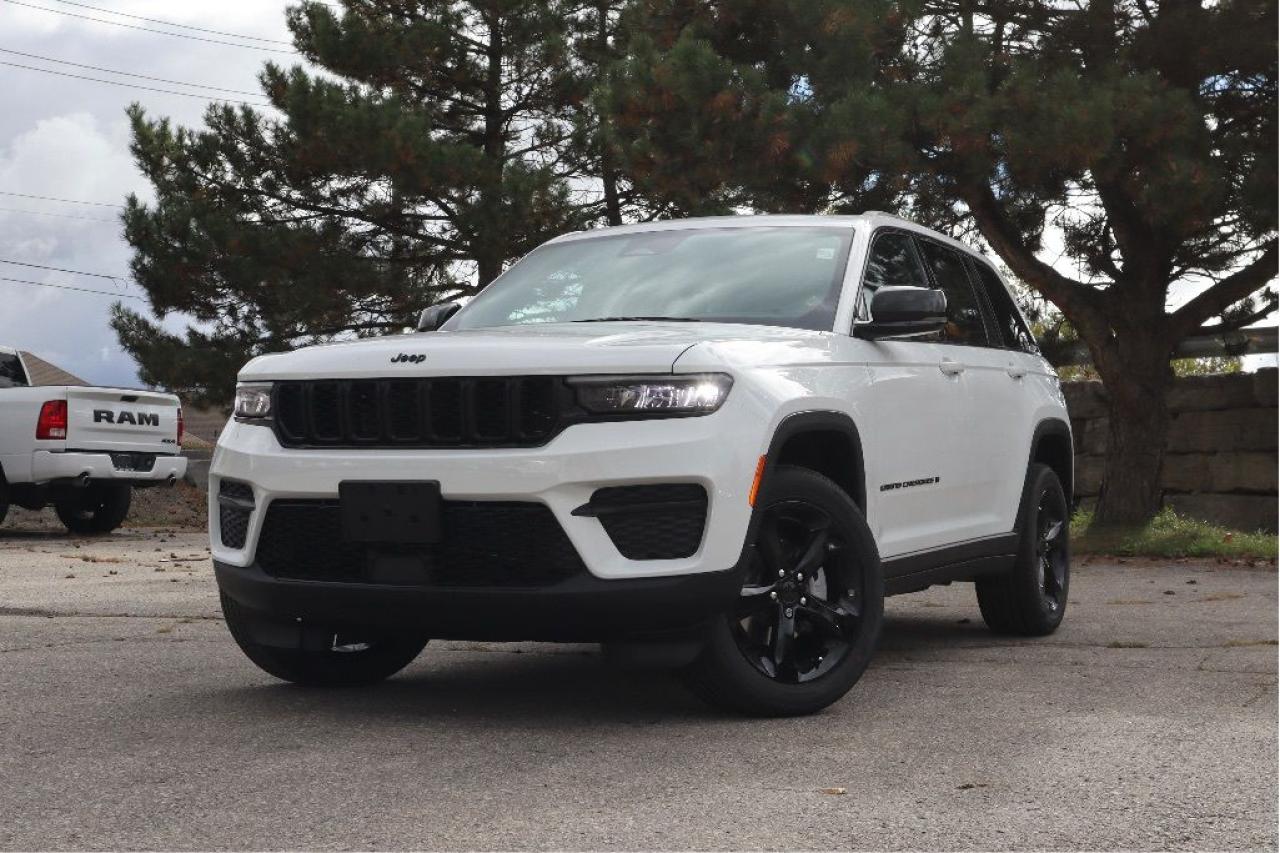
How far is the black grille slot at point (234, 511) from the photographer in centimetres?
556

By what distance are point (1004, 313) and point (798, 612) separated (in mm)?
3007

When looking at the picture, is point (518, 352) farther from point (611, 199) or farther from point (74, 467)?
point (611, 199)

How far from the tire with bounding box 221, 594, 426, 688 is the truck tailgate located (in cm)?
1073

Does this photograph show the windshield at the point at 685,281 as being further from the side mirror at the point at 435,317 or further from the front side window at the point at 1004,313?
the front side window at the point at 1004,313

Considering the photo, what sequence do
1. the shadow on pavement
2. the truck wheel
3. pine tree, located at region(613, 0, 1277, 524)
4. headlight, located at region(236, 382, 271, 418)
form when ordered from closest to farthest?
the shadow on pavement
headlight, located at region(236, 382, 271, 418)
pine tree, located at region(613, 0, 1277, 524)
the truck wheel

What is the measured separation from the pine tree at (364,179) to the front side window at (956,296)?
616 inches

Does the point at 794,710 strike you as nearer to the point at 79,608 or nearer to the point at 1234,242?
the point at 79,608

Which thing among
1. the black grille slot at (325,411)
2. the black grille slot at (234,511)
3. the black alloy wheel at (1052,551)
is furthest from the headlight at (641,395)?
the black alloy wheel at (1052,551)

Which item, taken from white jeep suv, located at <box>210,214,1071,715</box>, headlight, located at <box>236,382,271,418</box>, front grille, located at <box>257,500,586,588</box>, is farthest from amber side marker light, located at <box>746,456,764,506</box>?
headlight, located at <box>236,382,271,418</box>

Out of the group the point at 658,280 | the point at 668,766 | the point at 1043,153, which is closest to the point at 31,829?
the point at 668,766

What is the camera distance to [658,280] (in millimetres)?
6461

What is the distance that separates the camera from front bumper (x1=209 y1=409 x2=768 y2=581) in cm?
498

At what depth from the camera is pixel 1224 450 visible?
17.3m

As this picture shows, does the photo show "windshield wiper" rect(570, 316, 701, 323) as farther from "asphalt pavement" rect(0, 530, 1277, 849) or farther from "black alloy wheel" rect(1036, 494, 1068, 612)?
"black alloy wheel" rect(1036, 494, 1068, 612)
